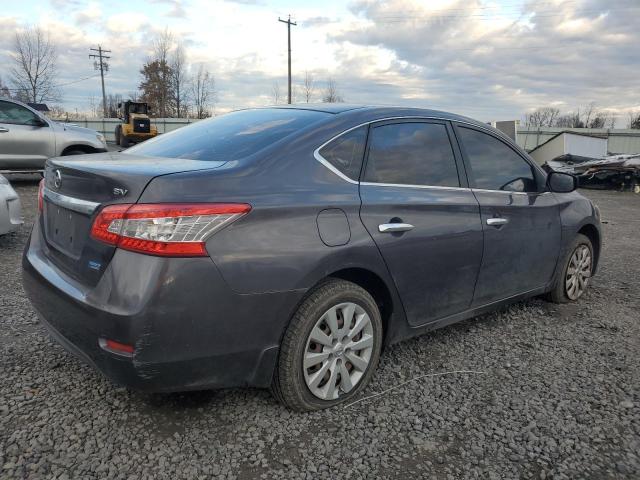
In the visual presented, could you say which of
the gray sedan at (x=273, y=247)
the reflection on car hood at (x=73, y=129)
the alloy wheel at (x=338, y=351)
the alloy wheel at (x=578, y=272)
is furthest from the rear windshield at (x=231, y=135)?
the reflection on car hood at (x=73, y=129)

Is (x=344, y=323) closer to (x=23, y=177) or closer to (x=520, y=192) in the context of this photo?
(x=520, y=192)

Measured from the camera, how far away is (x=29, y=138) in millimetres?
9727

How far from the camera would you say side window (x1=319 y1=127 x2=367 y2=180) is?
8.79 ft

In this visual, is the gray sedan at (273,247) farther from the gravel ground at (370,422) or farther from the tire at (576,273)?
the tire at (576,273)

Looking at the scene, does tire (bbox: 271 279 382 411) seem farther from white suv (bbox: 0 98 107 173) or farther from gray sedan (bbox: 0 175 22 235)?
white suv (bbox: 0 98 107 173)

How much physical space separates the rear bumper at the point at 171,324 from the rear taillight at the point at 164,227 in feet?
0.16

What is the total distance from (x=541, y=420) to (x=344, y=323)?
1.15 meters

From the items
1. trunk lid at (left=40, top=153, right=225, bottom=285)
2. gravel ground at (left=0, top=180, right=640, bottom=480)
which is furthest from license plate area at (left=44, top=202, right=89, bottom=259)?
gravel ground at (left=0, top=180, right=640, bottom=480)

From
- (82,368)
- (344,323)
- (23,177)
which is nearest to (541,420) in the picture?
(344,323)

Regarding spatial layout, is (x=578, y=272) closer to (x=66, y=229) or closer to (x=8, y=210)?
(x=66, y=229)

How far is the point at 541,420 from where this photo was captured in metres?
2.69

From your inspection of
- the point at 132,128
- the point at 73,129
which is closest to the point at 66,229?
the point at 73,129

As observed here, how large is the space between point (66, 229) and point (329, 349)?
4.68 feet

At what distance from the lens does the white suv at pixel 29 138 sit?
955cm
